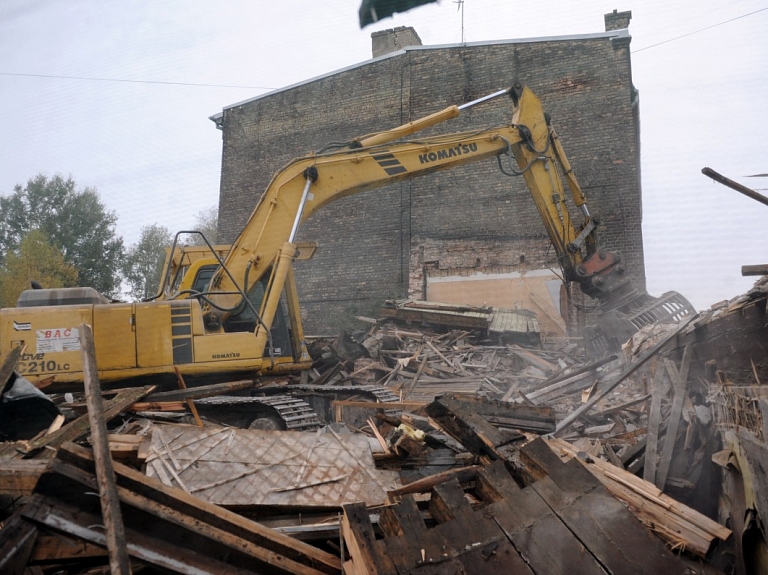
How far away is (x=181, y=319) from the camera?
→ 6.88m

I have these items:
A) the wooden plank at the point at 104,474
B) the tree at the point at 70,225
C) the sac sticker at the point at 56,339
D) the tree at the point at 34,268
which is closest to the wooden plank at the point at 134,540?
the wooden plank at the point at 104,474

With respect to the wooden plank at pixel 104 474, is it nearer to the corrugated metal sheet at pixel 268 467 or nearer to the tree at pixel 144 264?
the corrugated metal sheet at pixel 268 467

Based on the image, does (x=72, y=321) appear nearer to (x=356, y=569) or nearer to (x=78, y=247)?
(x=356, y=569)

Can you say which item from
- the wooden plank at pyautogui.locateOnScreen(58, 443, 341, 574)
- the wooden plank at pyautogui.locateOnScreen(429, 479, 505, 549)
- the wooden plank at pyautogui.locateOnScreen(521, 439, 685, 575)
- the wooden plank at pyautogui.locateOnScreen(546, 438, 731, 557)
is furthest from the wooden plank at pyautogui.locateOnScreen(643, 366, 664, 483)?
the wooden plank at pyautogui.locateOnScreen(58, 443, 341, 574)

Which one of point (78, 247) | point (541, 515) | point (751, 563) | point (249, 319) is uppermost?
point (78, 247)

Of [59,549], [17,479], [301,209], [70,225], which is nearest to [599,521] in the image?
[59,549]

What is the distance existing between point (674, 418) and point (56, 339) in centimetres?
645

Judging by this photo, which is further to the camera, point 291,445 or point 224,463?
point 291,445

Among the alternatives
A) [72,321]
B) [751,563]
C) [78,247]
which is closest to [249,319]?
[72,321]

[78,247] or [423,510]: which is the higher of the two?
[78,247]

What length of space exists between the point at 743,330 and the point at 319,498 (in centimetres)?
327

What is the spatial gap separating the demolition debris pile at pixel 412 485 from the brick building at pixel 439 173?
34.7 feet

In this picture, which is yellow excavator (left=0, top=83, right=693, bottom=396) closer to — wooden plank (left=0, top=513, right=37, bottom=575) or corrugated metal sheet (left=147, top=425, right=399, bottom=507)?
corrugated metal sheet (left=147, top=425, right=399, bottom=507)

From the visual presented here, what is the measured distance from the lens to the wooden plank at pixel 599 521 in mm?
2883
